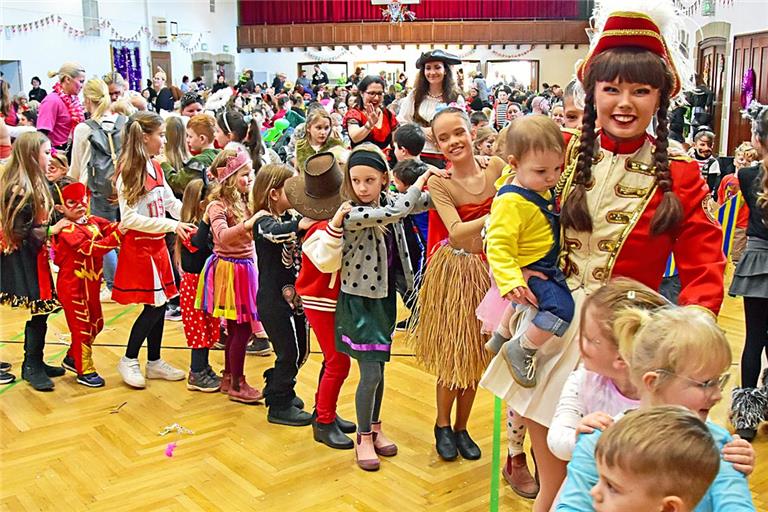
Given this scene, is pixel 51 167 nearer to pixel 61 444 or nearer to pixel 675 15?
pixel 61 444

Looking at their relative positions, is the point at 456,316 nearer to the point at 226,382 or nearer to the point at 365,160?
the point at 365,160

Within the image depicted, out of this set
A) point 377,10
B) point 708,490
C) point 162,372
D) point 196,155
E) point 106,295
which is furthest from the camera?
point 377,10

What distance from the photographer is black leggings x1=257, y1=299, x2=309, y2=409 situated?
3494 mm

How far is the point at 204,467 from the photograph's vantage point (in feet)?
10.6

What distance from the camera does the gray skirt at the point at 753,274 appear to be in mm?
3443

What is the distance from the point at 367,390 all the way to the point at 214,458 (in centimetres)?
75

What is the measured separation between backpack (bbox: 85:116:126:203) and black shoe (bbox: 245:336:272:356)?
1621 mm

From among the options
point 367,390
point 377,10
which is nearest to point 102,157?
point 367,390

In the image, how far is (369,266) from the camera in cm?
304

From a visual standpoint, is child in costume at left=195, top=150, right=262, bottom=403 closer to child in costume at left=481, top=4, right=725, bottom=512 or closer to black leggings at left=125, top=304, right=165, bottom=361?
black leggings at left=125, top=304, right=165, bottom=361

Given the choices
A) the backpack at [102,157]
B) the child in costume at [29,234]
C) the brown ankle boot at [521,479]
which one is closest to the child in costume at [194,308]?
the child in costume at [29,234]

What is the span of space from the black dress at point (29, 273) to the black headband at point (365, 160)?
73.7 inches

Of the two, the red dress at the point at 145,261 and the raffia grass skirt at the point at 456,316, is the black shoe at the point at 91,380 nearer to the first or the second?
the red dress at the point at 145,261

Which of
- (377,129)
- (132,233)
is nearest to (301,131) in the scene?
(377,129)
